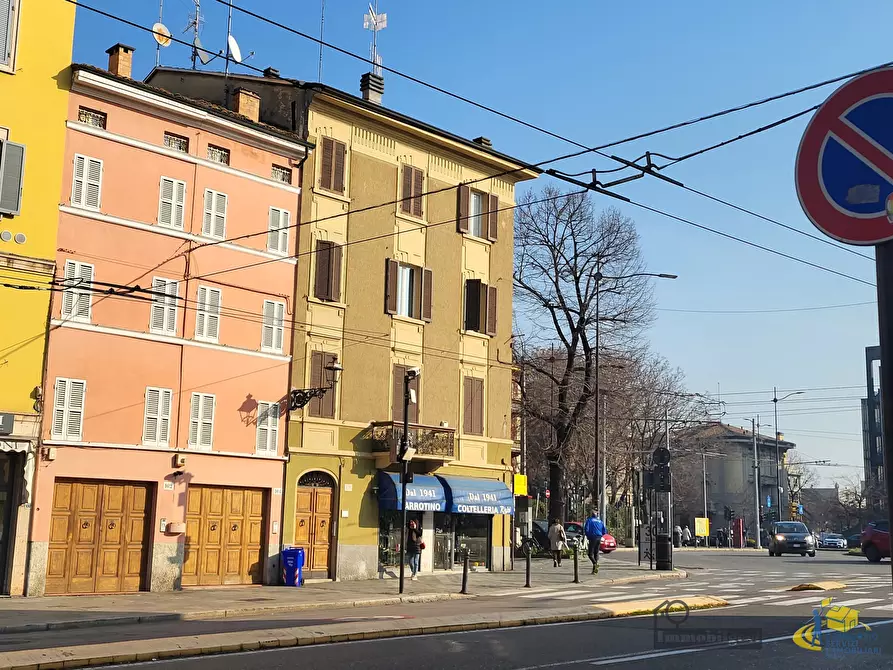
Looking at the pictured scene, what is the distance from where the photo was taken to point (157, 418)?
24.9m

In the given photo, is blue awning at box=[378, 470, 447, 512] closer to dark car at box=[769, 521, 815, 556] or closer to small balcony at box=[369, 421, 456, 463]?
small balcony at box=[369, 421, 456, 463]

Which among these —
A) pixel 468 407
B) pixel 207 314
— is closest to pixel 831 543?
pixel 468 407

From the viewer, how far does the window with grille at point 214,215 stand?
26516mm

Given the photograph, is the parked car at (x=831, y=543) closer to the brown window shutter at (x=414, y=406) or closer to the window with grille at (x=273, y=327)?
the brown window shutter at (x=414, y=406)

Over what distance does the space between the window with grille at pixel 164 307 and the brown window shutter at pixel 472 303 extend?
10.9 m

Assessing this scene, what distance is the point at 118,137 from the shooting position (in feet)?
80.9

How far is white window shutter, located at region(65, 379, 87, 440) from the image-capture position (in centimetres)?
2319

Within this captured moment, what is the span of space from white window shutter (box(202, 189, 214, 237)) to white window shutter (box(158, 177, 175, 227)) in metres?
1.02

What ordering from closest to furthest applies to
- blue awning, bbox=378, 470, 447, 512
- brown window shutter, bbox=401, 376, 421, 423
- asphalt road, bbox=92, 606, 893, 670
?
asphalt road, bbox=92, 606, 893, 670 → blue awning, bbox=378, 470, 447, 512 → brown window shutter, bbox=401, 376, 421, 423

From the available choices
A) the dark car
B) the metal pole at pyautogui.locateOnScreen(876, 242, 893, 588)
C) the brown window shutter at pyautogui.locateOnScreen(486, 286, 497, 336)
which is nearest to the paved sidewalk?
the brown window shutter at pyautogui.locateOnScreen(486, 286, 497, 336)

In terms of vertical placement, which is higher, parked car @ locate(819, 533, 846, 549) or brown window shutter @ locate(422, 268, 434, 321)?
brown window shutter @ locate(422, 268, 434, 321)

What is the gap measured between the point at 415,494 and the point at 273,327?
22.2ft

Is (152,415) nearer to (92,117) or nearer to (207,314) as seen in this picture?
(207,314)

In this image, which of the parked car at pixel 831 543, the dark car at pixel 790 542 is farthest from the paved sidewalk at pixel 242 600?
the parked car at pixel 831 543
